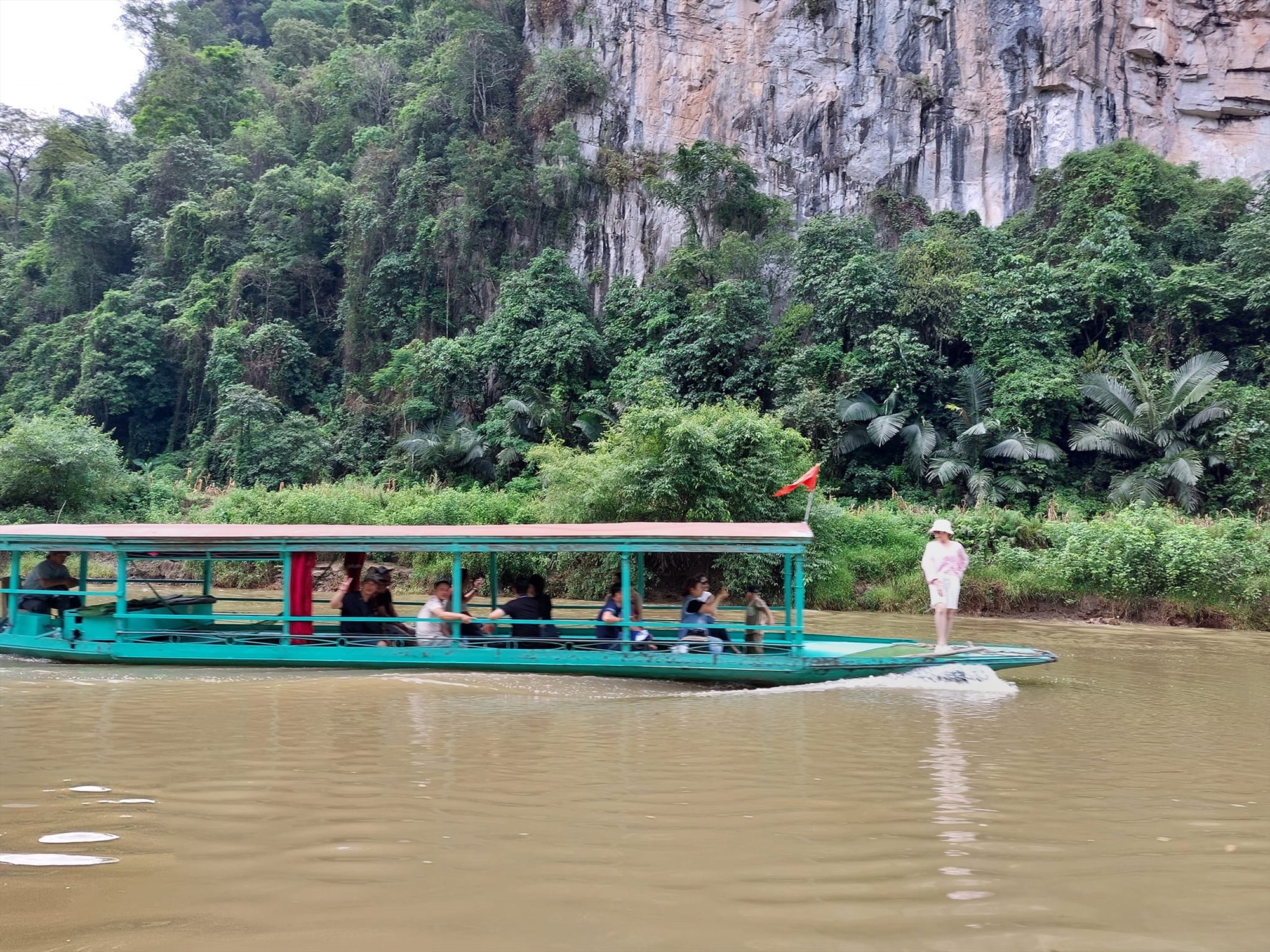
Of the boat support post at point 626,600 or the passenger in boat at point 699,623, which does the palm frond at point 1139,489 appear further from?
the boat support post at point 626,600

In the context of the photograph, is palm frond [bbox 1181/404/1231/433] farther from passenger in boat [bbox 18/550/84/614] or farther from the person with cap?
passenger in boat [bbox 18/550/84/614]

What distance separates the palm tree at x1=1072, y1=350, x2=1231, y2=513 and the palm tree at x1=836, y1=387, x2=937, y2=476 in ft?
11.0

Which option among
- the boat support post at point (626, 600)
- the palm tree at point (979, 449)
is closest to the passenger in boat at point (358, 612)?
the boat support post at point (626, 600)

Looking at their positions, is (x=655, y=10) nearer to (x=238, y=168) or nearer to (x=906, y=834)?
(x=238, y=168)

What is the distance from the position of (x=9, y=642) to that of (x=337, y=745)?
633cm

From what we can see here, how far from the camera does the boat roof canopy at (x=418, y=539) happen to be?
918 centimetres

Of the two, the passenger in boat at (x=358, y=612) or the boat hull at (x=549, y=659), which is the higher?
the passenger in boat at (x=358, y=612)

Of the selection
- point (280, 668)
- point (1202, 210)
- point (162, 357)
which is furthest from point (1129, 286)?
point (162, 357)

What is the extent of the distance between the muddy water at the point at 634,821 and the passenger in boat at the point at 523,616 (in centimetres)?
114

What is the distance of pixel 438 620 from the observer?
987cm

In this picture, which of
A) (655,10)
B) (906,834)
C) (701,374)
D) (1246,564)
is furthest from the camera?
(655,10)

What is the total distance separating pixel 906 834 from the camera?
4.55m

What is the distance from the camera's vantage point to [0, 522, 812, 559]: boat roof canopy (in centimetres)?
918

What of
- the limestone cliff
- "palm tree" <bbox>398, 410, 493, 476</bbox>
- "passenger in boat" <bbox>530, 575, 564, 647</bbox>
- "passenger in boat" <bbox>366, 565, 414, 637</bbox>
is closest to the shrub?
"palm tree" <bbox>398, 410, 493, 476</bbox>
